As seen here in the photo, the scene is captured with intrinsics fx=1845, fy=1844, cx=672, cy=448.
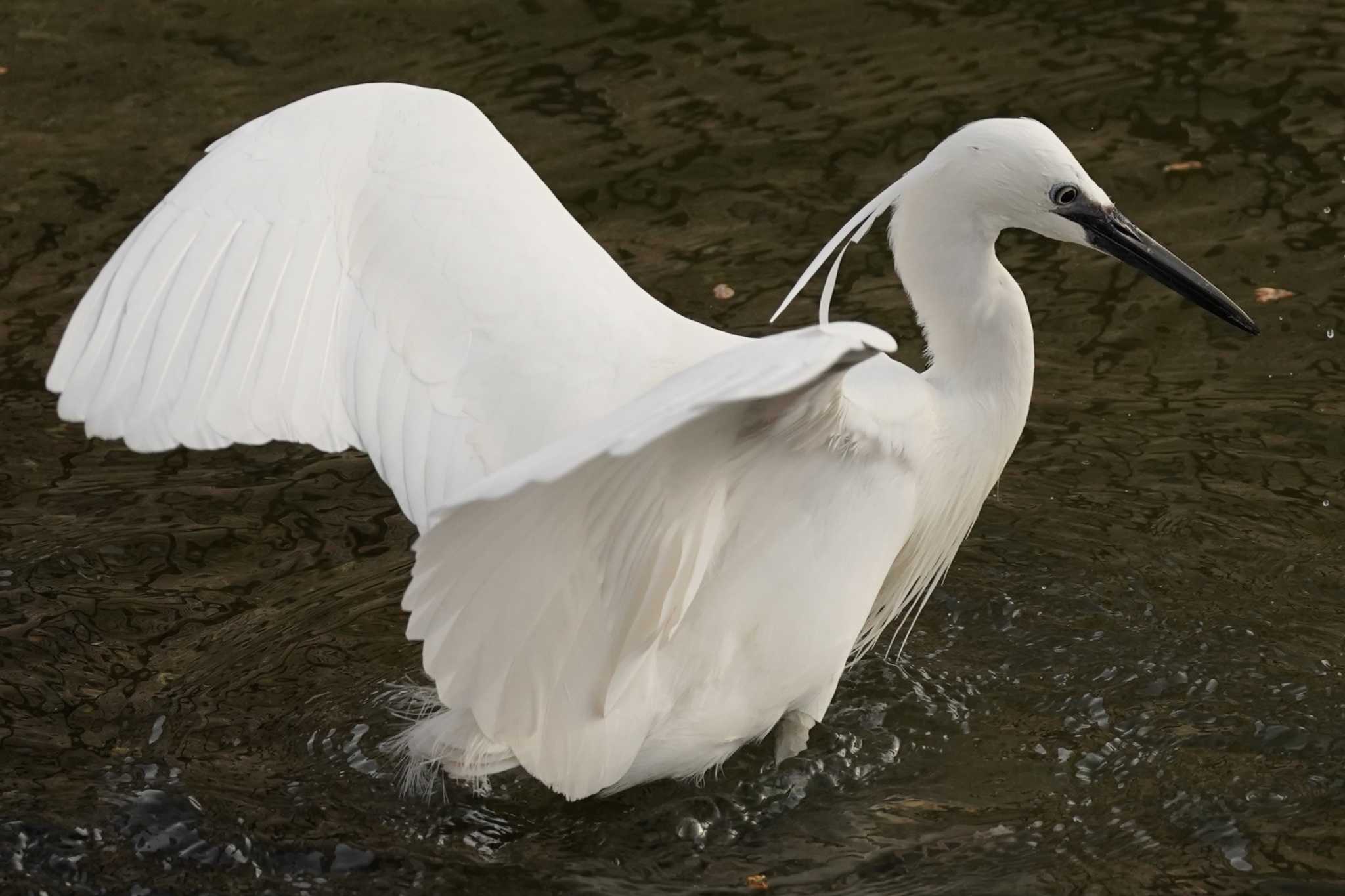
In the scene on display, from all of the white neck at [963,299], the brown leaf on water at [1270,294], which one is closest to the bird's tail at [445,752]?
the white neck at [963,299]

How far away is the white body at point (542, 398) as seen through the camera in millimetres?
3393

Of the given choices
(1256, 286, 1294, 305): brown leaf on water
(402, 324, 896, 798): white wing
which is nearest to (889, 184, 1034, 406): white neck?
(402, 324, 896, 798): white wing

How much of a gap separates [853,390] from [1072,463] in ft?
5.18

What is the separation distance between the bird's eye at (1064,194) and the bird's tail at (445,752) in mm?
1608

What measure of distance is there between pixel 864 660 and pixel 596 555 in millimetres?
1512

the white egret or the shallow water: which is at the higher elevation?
the white egret

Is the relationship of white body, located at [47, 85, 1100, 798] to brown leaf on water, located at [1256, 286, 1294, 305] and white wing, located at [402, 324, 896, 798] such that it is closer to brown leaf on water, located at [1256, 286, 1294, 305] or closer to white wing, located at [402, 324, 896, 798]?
white wing, located at [402, 324, 896, 798]

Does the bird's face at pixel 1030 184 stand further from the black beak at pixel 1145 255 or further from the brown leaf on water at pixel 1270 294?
the brown leaf on water at pixel 1270 294

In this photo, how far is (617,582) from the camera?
3.31 m

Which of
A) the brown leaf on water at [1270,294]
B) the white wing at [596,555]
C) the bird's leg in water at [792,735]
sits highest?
the white wing at [596,555]

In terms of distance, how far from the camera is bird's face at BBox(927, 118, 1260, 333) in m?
3.77

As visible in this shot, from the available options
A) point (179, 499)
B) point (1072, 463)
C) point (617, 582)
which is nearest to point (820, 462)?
point (617, 582)

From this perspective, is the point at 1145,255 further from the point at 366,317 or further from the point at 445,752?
the point at 445,752

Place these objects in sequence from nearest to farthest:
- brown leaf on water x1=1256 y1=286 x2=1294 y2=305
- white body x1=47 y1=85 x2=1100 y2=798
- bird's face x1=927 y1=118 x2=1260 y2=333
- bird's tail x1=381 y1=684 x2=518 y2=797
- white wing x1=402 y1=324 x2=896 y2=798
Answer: white wing x1=402 y1=324 x2=896 y2=798 → white body x1=47 y1=85 x2=1100 y2=798 → bird's face x1=927 y1=118 x2=1260 y2=333 → bird's tail x1=381 y1=684 x2=518 y2=797 → brown leaf on water x1=1256 y1=286 x2=1294 y2=305
